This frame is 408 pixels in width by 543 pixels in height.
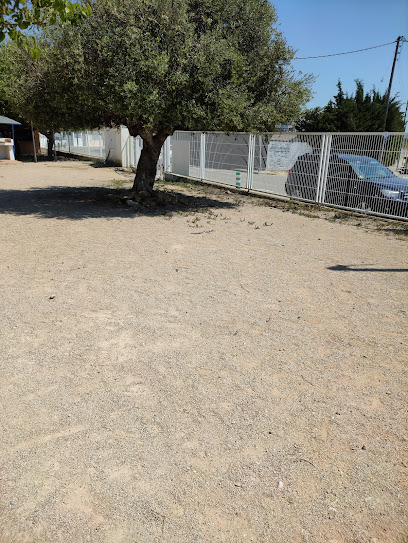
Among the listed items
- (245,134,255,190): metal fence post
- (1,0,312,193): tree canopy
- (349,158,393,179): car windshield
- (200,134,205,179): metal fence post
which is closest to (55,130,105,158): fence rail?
(200,134,205,179): metal fence post

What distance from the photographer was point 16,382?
3238mm

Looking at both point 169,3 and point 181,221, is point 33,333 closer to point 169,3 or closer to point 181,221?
point 181,221

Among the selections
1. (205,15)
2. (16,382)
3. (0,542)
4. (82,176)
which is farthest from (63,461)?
(82,176)

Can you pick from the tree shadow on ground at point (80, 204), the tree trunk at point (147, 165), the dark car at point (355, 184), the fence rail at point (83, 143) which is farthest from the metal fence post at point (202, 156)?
the fence rail at point (83, 143)

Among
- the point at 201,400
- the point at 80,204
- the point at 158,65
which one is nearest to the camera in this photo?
the point at 201,400

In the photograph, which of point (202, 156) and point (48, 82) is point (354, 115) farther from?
point (48, 82)

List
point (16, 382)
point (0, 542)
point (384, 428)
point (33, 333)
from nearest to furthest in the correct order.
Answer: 1. point (0, 542)
2. point (384, 428)
3. point (16, 382)
4. point (33, 333)

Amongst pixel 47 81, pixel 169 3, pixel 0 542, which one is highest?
pixel 169 3

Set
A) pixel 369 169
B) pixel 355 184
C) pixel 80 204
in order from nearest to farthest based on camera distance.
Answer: pixel 369 169 → pixel 355 184 → pixel 80 204

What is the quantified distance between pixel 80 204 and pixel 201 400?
9.57 metres

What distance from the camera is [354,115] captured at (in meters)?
29.0

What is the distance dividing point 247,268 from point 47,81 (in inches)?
269

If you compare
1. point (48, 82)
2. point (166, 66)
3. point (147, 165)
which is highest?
point (166, 66)

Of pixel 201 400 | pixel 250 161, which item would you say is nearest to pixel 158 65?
pixel 250 161
